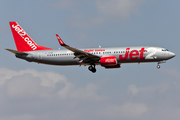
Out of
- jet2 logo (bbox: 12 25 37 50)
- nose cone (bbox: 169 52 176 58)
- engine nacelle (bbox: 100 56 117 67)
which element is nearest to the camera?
engine nacelle (bbox: 100 56 117 67)

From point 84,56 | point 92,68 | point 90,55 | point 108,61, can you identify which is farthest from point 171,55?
point 84,56

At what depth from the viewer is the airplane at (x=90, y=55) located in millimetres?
67938

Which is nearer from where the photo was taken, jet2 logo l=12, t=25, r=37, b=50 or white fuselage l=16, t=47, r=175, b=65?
white fuselage l=16, t=47, r=175, b=65

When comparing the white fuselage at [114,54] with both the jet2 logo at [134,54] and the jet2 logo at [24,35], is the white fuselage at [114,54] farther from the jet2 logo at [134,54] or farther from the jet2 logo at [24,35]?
the jet2 logo at [24,35]

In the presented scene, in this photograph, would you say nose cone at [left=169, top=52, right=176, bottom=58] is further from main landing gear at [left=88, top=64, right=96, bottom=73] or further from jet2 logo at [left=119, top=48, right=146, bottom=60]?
main landing gear at [left=88, top=64, right=96, bottom=73]

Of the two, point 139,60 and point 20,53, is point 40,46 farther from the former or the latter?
point 139,60

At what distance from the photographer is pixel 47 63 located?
2894 inches

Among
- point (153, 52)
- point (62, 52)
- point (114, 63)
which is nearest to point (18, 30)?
point (62, 52)

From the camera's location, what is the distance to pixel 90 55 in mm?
68500

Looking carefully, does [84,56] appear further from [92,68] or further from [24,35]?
[24,35]

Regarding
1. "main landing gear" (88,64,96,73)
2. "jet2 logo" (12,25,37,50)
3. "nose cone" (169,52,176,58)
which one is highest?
"jet2 logo" (12,25,37,50)

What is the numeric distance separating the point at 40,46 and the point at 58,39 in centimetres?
1481

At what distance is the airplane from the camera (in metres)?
67.9

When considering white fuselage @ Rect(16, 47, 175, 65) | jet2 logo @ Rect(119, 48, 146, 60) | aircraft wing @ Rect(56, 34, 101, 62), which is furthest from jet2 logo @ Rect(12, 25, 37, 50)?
jet2 logo @ Rect(119, 48, 146, 60)
